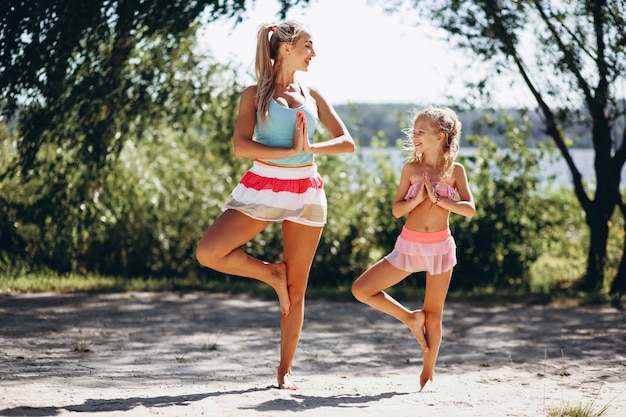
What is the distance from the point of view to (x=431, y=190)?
4613mm

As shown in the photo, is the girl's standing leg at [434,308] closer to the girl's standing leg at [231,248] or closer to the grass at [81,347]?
the girl's standing leg at [231,248]

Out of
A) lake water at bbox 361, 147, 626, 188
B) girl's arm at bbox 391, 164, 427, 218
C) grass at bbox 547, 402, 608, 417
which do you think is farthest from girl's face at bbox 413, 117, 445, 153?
lake water at bbox 361, 147, 626, 188

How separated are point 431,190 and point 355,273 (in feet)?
18.4

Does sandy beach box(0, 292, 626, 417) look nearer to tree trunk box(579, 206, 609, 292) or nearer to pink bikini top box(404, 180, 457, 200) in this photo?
tree trunk box(579, 206, 609, 292)

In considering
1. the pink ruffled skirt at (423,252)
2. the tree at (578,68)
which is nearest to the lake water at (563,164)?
the tree at (578,68)

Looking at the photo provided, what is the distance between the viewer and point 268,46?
451 cm

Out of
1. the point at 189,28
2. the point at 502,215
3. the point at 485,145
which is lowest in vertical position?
the point at 502,215

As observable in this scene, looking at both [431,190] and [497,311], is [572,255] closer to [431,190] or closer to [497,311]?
[497,311]

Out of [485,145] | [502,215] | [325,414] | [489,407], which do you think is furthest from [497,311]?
[325,414]

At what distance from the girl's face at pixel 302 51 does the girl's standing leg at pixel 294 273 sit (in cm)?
84

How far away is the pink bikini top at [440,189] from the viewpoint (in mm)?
4689

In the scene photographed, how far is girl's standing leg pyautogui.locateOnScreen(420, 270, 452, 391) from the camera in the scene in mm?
4758

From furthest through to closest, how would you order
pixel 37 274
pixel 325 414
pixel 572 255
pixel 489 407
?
pixel 572 255 < pixel 37 274 < pixel 489 407 < pixel 325 414

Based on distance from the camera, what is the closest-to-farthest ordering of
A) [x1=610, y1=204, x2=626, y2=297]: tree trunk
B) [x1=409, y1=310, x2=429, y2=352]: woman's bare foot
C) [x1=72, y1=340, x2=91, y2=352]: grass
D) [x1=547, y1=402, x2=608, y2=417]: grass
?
1. [x1=547, y1=402, x2=608, y2=417]: grass
2. [x1=409, y1=310, x2=429, y2=352]: woman's bare foot
3. [x1=72, y1=340, x2=91, y2=352]: grass
4. [x1=610, y1=204, x2=626, y2=297]: tree trunk
